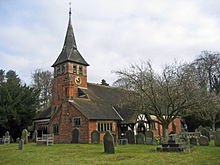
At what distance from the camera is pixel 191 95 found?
18125 mm

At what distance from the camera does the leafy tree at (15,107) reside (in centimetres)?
2806

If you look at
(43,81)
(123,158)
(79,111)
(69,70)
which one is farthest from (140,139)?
(43,81)

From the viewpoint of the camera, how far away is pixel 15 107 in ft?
95.8

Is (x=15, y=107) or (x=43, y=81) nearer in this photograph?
(x=15, y=107)

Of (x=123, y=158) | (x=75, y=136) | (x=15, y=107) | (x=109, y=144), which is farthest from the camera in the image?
(x=15, y=107)

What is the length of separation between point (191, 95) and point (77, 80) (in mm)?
18877

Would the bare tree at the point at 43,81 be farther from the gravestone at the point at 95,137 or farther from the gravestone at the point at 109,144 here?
the gravestone at the point at 109,144

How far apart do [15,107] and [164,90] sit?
2067 centimetres

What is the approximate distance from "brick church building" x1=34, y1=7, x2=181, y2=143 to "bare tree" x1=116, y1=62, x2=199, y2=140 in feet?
22.5

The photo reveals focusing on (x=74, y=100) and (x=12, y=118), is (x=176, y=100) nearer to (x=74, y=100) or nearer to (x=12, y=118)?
(x=74, y=100)

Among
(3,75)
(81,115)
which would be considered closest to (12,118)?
(81,115)

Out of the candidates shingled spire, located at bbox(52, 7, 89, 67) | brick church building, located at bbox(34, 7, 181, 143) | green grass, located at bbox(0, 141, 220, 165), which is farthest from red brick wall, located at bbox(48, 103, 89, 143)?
green grass, located at bbox(0, 141, 220, 165)

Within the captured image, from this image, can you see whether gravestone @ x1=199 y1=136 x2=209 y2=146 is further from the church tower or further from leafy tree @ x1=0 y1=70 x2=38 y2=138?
leafy tree @ x1=0 y1=70 x2=38 y2=138

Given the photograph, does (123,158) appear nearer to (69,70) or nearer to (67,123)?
(67,123)
